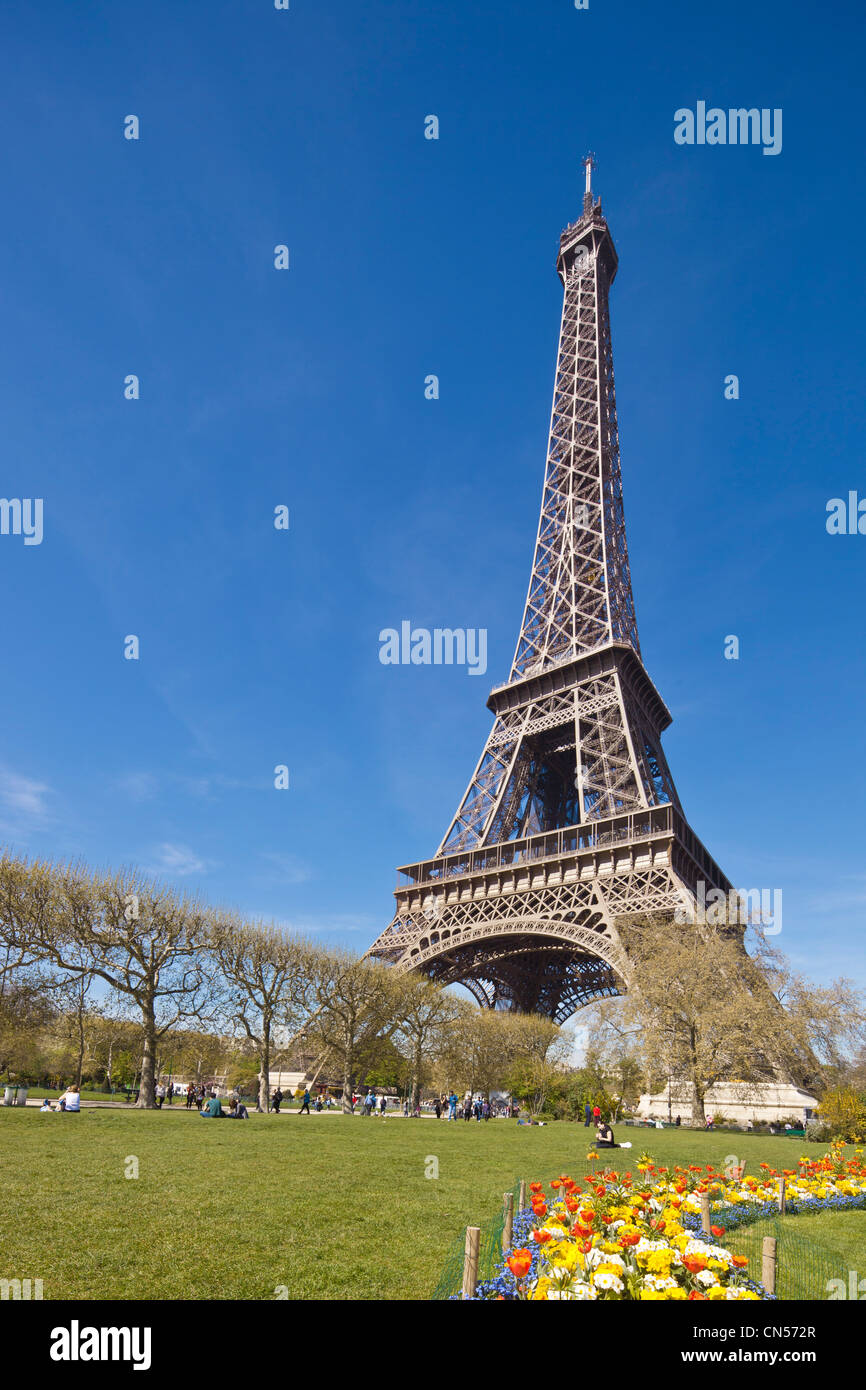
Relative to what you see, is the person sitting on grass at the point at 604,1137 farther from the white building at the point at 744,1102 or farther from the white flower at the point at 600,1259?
the white flower at the point at 600,1259

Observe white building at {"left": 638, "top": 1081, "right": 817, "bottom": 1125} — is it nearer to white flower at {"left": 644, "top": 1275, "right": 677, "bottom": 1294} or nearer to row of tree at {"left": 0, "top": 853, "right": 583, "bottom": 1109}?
row of tree at {"left": 0, "top": 853, "right": 583, "bottom": 1109}

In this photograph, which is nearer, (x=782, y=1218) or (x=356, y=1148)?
(x=782, y=1218)

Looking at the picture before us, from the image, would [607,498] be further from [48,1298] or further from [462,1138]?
[48,1298]

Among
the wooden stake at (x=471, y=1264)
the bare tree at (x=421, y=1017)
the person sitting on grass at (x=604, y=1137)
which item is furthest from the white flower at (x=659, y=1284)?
the bare tree at (x=421, y=1017)

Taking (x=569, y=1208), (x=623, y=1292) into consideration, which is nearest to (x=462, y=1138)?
(x=569, y=1208)

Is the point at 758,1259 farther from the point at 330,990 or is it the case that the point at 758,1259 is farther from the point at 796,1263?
the point at 330,990
